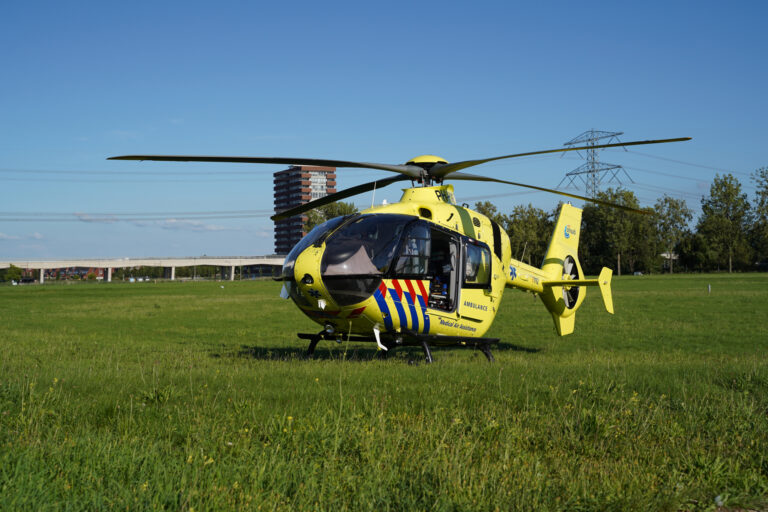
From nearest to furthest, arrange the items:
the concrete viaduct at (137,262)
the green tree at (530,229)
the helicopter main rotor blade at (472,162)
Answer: the helicopter main rotor blade at (472,162) < the green tree at (530,229) < the concrete viaduct at (137,262)

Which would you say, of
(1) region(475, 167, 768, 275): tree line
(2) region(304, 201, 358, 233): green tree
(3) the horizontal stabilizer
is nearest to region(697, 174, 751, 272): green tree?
(1) region(475, 167, 768, 275): tree line

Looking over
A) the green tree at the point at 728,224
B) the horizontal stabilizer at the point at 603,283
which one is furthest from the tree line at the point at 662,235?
the horizontal stabilizer at the point at 603,283

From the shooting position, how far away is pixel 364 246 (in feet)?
39.4

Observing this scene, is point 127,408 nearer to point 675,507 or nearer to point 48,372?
point 48,372

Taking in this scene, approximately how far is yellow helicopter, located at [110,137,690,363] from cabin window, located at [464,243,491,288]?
0.07 ft

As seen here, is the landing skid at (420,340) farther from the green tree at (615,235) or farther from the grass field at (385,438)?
the green tree at (615,235)

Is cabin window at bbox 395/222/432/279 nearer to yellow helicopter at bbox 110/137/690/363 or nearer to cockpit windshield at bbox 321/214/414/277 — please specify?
yellow helicopter at bbox 110/137/690/363

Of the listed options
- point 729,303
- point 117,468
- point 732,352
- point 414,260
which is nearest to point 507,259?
point 414,260

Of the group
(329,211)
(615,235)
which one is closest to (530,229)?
(615,235)

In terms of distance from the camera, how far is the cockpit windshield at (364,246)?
1172cm

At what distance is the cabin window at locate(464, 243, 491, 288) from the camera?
539 inches

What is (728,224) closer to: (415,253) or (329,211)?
(329,211)

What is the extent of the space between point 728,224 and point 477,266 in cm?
12073

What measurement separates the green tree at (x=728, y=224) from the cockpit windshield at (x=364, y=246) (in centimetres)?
12181
